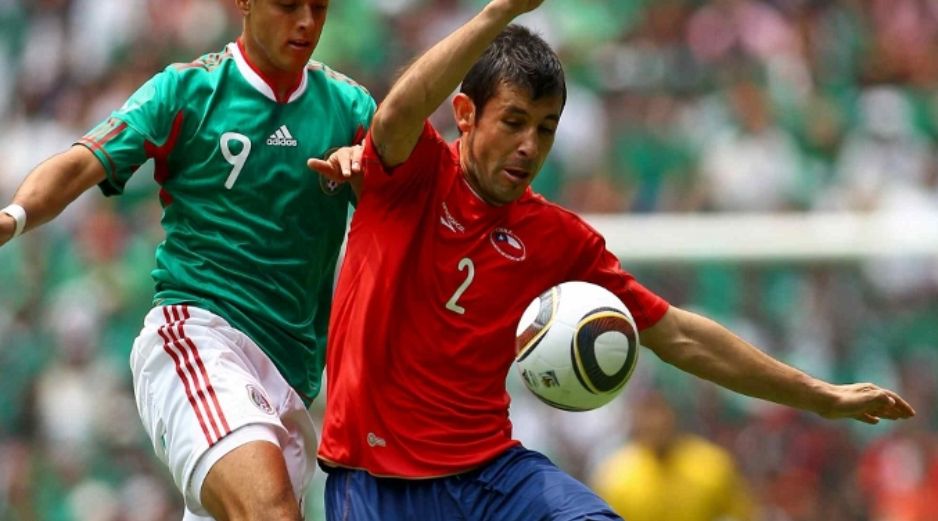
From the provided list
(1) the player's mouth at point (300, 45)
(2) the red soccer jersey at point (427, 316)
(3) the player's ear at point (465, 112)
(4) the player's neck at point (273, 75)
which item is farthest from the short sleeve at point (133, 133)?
(3) the player's ear at point (465, 112)

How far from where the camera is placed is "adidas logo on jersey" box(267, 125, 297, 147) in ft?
21.2

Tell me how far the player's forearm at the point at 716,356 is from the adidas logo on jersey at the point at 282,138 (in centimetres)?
144

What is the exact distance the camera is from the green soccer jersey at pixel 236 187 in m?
6.37

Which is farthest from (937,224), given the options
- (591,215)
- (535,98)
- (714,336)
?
(535,98)

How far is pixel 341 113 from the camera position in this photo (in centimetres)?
663

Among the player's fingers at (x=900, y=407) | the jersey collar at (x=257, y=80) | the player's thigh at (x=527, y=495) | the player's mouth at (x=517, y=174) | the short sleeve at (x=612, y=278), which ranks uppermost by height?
the player's mouth at (x=517, y=174)

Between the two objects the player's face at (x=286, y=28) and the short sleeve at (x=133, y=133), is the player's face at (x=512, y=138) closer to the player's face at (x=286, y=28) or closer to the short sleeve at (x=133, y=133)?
the player's face at (x=286, y=28)

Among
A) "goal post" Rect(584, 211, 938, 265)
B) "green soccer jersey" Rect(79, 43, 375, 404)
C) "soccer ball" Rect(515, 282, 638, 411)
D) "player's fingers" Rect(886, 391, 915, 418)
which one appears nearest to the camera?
"soccer ball" Rect(515, 282, 638, 411)

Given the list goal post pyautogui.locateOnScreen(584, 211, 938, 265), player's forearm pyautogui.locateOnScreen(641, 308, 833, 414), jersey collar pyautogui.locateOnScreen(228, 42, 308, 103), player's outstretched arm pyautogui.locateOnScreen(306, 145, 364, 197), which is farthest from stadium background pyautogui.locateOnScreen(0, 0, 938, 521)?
player's outstretched arm pyautogui.locateOnScreen(306, 145, 364, 197)

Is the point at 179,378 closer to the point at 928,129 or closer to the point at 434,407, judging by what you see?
the point at 434,407

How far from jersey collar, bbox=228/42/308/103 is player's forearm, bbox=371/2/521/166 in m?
0.77

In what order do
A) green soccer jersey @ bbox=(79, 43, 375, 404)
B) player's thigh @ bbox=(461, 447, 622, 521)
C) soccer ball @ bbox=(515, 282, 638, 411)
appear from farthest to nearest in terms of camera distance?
green soccer jersey @ bbox=(79, 43, 375, 404)
soccer ball @ bbox=(515, 282, 638, 411)
player's thigh @ bbox=(461, 447, 622, 521)

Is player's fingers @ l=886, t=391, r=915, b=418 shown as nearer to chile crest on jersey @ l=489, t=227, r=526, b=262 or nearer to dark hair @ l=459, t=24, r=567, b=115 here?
chile crest on jersey @ l=489, t=227, r=526, b=262

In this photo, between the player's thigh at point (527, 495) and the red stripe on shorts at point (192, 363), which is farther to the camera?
the red stripe on shorts at point (192, 363)
